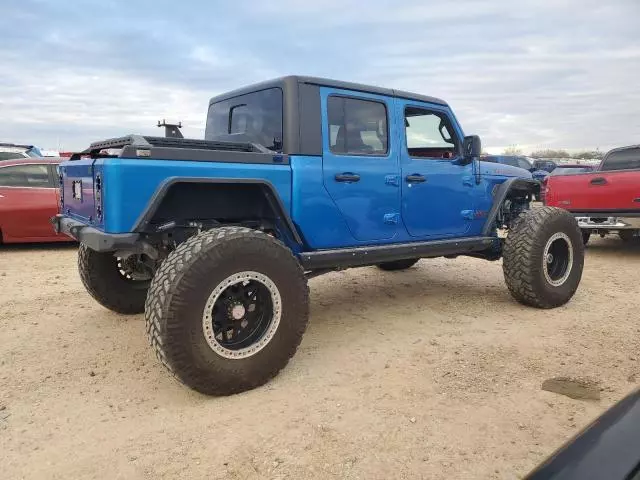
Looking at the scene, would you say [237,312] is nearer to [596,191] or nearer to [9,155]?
[596,191]

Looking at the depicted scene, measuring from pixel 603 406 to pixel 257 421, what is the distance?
2.02 metres

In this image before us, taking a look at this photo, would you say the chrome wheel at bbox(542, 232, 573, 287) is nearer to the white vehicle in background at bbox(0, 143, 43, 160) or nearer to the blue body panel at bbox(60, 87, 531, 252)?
the blue body panel at bbox(60, 87, 531, 252)

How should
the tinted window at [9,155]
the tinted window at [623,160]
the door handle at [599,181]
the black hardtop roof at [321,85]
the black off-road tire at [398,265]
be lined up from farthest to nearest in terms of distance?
the tinted window at [9,155], the tinted window at [623,160], the door handle at [599,181], the black off-road tire at [398,265], the black hardtop roof at [321,85]

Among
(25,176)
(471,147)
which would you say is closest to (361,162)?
(471,147)

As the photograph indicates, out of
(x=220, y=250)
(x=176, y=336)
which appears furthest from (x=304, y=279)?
(x=176, y=336)

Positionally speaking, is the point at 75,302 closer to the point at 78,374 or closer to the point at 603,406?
the point at 78,374

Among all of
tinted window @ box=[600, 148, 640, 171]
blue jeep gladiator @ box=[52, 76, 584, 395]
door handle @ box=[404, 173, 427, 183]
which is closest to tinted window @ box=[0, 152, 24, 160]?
blue jeep gladiator @ box=[52, 76, 584, 395]

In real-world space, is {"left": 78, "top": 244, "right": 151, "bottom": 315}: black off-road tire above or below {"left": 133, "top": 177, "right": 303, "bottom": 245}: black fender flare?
below

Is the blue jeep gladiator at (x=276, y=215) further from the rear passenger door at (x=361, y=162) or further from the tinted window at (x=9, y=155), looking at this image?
the tinted window at (x=9, y=155)

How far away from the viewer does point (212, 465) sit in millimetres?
2432

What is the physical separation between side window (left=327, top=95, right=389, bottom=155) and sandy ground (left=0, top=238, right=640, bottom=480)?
1.56 m

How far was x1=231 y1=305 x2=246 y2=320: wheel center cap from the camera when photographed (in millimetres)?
3201

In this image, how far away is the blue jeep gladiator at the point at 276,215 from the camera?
3.07 metres

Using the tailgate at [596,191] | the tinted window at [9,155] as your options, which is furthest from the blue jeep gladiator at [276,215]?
the tinted window at [9,155]
